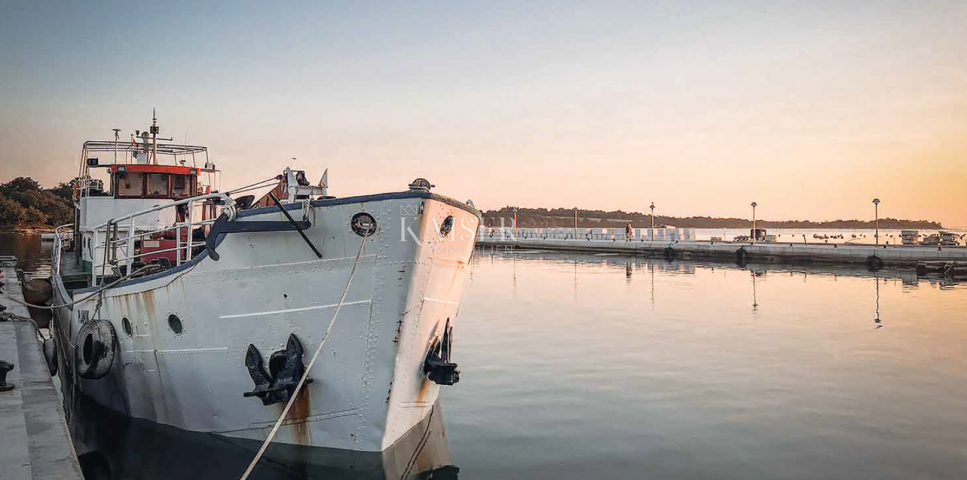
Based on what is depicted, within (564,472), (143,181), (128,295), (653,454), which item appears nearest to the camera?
(564,472)

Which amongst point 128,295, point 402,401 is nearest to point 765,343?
point 402,401

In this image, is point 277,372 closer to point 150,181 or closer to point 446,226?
point 446,226

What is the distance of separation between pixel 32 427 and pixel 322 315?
2.98 metres

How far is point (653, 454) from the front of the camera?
748 cm

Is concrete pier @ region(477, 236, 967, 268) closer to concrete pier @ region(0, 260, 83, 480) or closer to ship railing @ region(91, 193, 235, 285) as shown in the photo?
ship railing @ region(91, 193, 235, 285)

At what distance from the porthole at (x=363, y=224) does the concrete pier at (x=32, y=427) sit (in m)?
3.30

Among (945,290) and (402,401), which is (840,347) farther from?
(945,290)

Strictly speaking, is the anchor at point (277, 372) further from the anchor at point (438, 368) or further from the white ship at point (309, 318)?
the anchor at point (438, 368)

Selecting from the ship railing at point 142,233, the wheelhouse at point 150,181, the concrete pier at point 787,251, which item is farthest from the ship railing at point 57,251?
the concrete pier at point 787,251

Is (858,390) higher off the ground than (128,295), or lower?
lower

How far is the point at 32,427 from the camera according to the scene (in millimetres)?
6098

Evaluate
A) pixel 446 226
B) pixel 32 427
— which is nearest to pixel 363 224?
pixel 446 226

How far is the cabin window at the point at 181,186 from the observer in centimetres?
1373

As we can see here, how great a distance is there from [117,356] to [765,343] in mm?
13084
